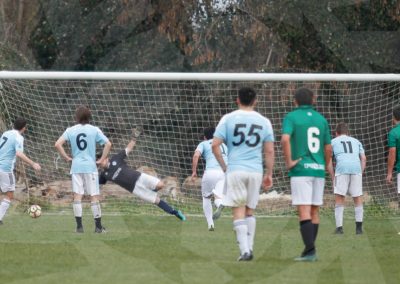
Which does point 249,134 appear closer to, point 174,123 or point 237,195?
point 237,195

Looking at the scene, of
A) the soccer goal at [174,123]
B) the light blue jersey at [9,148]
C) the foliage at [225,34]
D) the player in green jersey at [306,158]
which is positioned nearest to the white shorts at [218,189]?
the light blue jersey at [9,148]

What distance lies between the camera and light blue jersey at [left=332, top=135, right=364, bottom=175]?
16.8m

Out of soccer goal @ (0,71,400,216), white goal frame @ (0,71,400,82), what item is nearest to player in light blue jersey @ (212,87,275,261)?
white goal frame @ (0,71,400,82)

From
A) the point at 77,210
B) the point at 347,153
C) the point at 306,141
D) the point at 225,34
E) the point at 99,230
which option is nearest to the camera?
the point at 306,141

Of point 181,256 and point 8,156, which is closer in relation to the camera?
point 181,256

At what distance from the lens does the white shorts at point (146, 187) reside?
16.4 metres

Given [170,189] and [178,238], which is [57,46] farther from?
[178,238]

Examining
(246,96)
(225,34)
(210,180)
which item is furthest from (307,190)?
(225,34)

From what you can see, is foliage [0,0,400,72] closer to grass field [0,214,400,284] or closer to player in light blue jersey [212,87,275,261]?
grass field [0,214,400,284]

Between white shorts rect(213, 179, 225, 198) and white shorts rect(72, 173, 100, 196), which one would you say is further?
white shorts rect(213, 179, 225, 198)

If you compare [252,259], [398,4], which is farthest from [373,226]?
[398,4]

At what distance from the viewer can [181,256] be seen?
1116 centimetres

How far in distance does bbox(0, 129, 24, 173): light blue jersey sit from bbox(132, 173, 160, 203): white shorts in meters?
2.21

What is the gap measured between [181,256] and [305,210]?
146 centimetres
